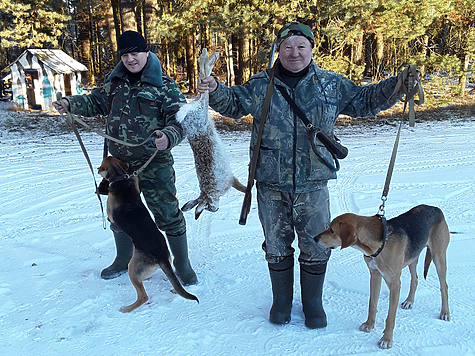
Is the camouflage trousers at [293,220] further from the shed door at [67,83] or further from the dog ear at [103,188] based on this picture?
the shed door at [67,83]

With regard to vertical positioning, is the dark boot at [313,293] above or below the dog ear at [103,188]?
below

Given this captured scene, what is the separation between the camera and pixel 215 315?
3365 mm

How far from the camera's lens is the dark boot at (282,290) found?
10.5ft

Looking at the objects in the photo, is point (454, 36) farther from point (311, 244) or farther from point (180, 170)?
point (311, 244)

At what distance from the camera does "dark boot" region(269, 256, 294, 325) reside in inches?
126

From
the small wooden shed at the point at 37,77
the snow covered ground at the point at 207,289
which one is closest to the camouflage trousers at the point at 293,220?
the snow covered ground at the point at 207,289

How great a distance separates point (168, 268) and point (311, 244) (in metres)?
1.24

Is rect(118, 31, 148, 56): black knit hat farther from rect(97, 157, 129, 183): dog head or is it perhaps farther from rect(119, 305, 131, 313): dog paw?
rect(119, 305, 131, 313): dog paw

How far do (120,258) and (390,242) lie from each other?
2.67 metres

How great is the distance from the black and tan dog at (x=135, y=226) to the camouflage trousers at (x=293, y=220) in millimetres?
927

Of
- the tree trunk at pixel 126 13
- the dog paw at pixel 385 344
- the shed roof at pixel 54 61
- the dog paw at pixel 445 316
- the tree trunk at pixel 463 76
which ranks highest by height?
the tree trunk at pixel 126 13

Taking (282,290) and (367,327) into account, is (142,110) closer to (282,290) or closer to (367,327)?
(282,290)

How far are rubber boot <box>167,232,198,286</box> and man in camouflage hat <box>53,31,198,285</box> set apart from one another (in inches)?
6.4

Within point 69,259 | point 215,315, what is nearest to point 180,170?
point 69,259
